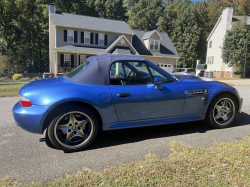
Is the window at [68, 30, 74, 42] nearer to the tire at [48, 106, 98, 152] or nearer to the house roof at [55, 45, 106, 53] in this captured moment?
the house roof at [55, 45, 106, 53]

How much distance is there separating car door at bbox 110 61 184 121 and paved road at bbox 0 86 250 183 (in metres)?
0.51

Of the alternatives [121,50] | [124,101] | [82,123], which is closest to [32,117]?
[82,123]

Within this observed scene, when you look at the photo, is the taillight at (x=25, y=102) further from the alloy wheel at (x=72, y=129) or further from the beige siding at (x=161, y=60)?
the beige siding at (x=161, y=60)

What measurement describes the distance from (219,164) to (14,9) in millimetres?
34402

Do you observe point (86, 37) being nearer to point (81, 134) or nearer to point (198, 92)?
point (198, 92)

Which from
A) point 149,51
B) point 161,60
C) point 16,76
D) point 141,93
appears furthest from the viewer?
point 161,60

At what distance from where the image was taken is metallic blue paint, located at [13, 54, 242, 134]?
3.16 m

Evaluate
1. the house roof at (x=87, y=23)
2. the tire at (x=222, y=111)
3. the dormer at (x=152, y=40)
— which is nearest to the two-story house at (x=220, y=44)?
the dormer at (x=152, y=40)

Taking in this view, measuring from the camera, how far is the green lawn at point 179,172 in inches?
94.5

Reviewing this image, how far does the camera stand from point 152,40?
28.1 m

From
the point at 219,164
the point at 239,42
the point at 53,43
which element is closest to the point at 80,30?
the point at 53,43

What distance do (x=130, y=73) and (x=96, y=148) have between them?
1.58m

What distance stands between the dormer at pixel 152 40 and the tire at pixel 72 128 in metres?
26.0

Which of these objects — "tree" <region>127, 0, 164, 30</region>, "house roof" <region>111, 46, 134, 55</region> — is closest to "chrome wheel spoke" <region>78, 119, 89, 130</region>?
"house roof" <region>111, 46, 134, 55</region>
